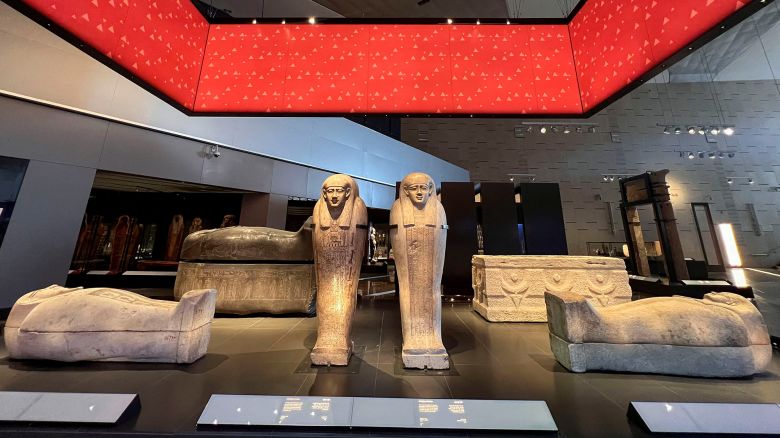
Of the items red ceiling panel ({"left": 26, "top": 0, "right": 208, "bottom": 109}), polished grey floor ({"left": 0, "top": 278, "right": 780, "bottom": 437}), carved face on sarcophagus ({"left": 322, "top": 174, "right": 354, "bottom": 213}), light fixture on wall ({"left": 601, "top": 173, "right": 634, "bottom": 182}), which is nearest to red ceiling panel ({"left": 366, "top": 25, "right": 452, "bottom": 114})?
carved face on sarcophagus ({"left": 322, "top": 174, "right": 354, "bottom": 213})

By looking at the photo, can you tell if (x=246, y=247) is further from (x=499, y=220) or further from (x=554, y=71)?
(x=499, y=220)

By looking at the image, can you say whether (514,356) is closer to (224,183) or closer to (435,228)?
(435,228)

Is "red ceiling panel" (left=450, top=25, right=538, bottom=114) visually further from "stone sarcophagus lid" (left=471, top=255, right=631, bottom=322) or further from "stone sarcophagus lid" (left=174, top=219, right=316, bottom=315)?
"stone sarcophagus lid" (left=174, top=219, right=316, bottom=315)

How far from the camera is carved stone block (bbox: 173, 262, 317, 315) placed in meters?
3.93

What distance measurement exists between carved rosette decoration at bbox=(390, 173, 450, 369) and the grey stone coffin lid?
211 cm

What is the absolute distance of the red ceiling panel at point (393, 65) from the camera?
192 cm

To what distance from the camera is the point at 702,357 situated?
216 centimetres

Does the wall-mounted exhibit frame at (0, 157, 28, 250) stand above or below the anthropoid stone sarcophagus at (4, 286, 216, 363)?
above

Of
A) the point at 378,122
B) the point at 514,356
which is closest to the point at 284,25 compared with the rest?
the point at 514,356

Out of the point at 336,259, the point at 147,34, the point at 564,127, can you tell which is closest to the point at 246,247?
the point at 336,259

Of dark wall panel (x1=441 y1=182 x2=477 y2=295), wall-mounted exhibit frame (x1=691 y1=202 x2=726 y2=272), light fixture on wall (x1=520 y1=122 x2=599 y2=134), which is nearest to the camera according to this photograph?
dark wall panel (x1=441 y1=182 x2=477 y2=295)

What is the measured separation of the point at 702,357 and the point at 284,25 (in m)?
4.47

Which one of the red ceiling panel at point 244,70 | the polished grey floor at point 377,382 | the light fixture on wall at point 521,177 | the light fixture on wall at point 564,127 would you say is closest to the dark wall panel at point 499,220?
the polished grey floor at point 377,382

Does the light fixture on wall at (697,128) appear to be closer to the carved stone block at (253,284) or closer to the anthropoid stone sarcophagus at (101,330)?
the carved stone block at (253,284)
